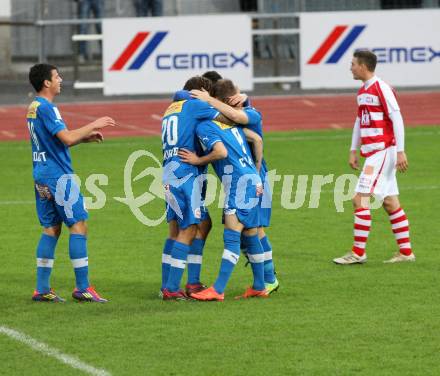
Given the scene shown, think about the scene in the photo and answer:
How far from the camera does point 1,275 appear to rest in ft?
39.3

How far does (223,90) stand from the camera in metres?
10.6

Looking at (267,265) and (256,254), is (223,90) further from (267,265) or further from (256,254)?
(267,265)

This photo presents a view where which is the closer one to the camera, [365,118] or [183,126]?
[183,126]

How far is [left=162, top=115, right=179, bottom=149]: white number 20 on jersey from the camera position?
10.5m


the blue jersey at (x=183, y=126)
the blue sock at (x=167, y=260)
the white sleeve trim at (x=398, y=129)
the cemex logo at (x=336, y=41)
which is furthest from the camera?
the cemex logo at (x=336, y=41)

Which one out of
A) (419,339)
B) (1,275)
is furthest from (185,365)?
(1,275)

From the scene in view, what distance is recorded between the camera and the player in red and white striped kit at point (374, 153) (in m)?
12.2

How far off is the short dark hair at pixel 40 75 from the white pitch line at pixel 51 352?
1.99 metres

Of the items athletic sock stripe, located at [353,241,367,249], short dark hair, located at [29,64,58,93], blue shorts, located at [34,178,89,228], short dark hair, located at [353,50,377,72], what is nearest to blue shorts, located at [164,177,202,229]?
blue shorts, located at [34,178,89,228]

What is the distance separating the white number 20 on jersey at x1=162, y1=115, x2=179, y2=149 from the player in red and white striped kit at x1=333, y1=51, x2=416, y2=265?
2467mm

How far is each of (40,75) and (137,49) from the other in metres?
16.2

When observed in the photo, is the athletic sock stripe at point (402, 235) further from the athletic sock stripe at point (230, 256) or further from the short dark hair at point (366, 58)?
the athletic sock stripe at point (230, 256)

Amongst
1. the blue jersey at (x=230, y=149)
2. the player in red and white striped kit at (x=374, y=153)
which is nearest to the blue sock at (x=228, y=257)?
the blue jersey at (x=230, y=149)

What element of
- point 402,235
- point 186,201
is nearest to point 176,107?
point 186,201
